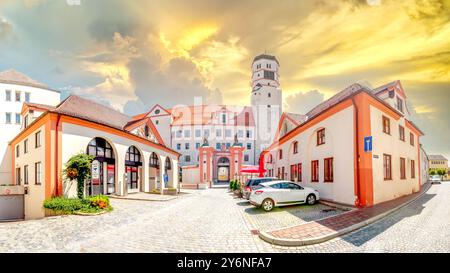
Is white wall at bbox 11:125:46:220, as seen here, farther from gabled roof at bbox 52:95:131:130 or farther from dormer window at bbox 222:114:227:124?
dormer window at bbox 222:114:227:124

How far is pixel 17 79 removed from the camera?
117 feet

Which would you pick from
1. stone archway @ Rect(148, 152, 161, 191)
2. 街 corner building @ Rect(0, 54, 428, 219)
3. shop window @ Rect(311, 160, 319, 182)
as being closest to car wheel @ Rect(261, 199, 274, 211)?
街 corner building @ Rect(0, 54, 428, 219)

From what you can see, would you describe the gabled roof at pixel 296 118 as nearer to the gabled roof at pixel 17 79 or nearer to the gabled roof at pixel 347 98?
the gabled roof at pixel 347 98

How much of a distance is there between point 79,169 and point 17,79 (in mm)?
30126

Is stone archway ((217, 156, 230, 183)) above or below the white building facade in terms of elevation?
below

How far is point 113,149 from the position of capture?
2083 centimetres

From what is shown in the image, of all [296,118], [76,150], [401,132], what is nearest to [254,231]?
[76,150]

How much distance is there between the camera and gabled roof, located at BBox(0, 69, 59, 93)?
34719mm

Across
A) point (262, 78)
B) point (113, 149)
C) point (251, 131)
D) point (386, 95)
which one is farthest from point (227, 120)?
point (386, 95)

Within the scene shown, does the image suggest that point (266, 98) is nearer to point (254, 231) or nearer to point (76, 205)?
point (76, 205)

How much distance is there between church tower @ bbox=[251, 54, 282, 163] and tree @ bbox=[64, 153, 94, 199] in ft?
175

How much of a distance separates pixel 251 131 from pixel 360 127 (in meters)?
53.6

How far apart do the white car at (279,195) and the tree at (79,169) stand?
9.63 meters
